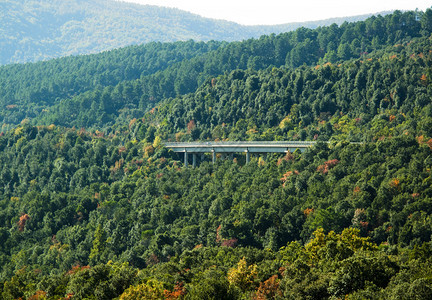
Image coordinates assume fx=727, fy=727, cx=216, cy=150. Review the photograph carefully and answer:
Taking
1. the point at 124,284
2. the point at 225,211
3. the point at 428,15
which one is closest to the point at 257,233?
the point at 225,211

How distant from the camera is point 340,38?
190250 millimetres

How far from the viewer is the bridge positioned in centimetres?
12138

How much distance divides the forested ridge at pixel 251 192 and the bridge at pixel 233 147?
2.27 metres

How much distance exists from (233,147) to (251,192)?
936 inches

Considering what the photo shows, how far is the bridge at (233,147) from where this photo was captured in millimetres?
121375

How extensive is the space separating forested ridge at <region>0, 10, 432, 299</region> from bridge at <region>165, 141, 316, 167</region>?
7.46 feet

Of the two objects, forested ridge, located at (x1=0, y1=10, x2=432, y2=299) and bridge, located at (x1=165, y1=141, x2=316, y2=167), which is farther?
bridge, located at (x1=165, y1=141, x2=316, y2=167)

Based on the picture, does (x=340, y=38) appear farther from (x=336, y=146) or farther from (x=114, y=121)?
(x=336, y=146)

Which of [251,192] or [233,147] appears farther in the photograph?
[233,147]

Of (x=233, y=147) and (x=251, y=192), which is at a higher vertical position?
(x=233, y=147)

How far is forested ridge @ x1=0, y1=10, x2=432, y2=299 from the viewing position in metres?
67.4

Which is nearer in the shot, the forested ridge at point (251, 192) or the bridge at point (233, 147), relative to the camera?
the forested ridge at point (251, 192)

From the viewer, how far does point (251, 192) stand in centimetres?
10881

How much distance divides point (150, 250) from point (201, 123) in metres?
66.2
